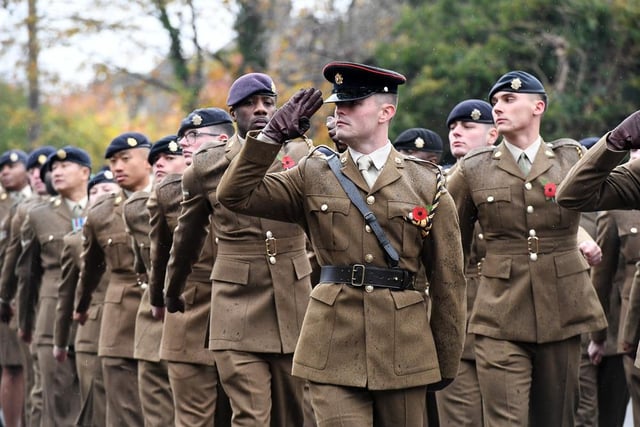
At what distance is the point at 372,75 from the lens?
7.13m

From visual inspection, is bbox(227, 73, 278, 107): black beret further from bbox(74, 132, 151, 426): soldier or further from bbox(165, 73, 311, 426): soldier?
bbox(74, 132, 151, 426): soldier

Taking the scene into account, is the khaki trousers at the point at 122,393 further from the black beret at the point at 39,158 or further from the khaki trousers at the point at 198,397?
the black beret at the point at 39,158

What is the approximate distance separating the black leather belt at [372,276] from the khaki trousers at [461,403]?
355 cm

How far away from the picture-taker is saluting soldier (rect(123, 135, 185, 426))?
10.4 meters

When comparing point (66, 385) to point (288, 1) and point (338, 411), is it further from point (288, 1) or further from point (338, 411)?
point (288, 1)

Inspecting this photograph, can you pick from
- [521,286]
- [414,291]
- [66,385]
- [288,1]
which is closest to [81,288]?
[66,385]

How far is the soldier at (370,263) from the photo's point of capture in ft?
23.2

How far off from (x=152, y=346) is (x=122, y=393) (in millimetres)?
895

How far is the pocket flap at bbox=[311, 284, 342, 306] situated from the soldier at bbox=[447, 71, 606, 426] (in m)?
2.29

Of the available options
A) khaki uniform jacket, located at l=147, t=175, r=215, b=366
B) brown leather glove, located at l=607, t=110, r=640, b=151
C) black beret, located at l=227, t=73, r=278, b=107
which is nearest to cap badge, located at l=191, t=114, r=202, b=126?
khaki uniform jacket, located at l=147, t=175, r=215, b=366

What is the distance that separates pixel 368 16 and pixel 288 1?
1.58 metres

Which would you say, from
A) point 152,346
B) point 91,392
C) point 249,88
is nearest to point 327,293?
point 249,88

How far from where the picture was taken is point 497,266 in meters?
9.23

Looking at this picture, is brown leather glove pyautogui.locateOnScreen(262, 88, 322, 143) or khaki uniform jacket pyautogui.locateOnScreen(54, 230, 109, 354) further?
khaki uniform jacket pyautogui.locateOnScreen(54, 230, 109, 354)
